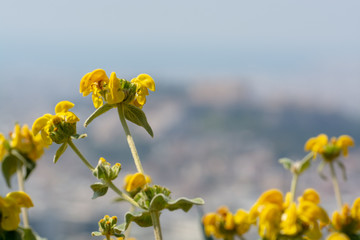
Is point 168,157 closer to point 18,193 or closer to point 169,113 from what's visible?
point 169,113

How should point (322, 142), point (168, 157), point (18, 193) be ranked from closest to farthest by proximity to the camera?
point (18, 193) → point (322, 142) → point (168, 157)

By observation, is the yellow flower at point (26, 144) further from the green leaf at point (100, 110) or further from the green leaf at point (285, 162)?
the green leaf at point (285, 162)

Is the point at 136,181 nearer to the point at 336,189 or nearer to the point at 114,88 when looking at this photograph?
the point at 114,88

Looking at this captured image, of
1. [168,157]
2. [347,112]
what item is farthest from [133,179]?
[347,112]

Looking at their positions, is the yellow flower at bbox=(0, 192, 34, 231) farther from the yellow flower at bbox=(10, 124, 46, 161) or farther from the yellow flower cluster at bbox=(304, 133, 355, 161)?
the yellow flower cluster at bbox=(304, 133, 355, 161)

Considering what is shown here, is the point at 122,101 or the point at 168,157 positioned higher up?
the point at 168,157

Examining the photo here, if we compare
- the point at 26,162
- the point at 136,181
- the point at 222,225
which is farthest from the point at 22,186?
the point at 222,225

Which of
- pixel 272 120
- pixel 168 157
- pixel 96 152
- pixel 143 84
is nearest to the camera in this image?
pixel 143 84
